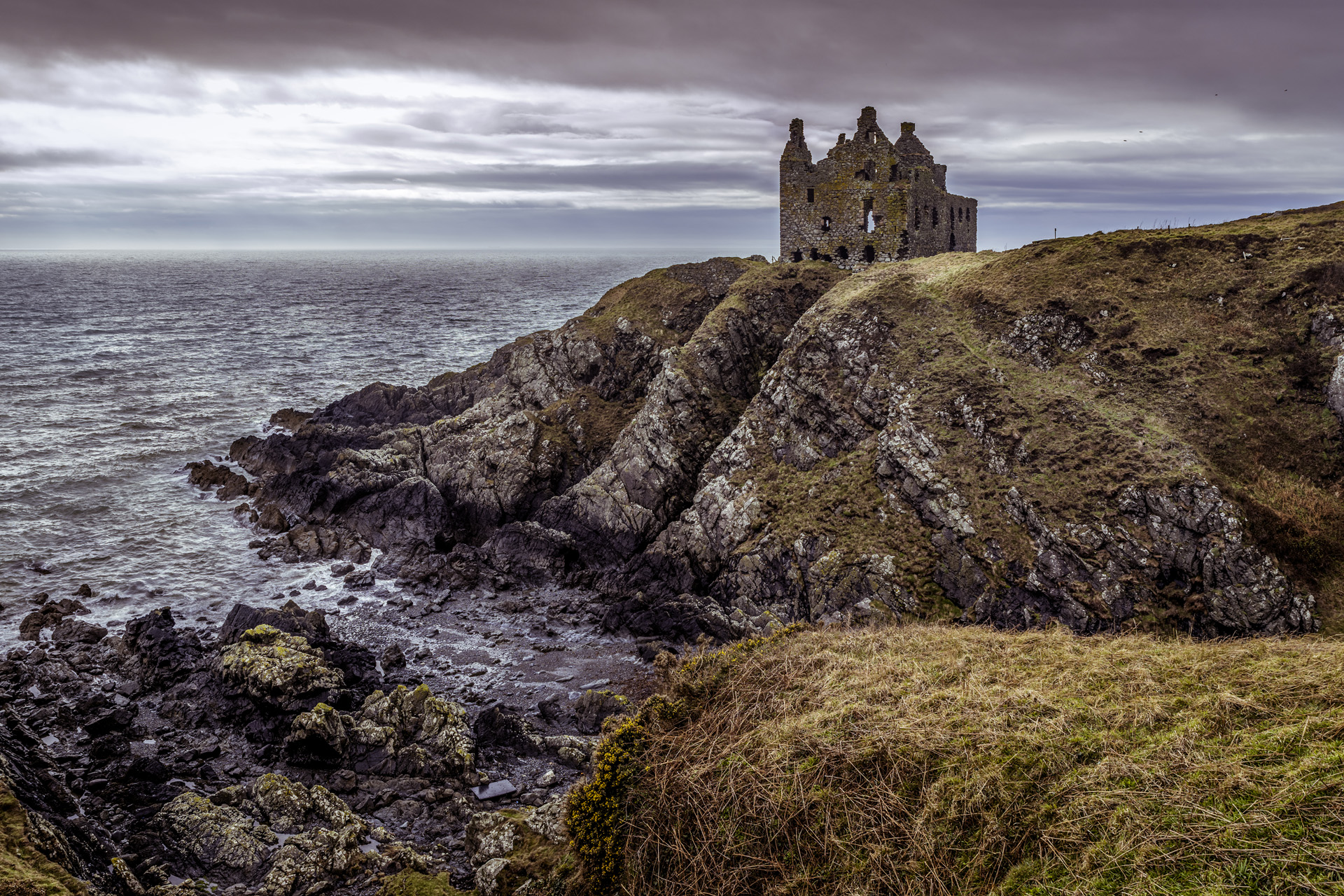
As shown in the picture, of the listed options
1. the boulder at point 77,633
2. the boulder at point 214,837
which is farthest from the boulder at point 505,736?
the boulder at point 77,633

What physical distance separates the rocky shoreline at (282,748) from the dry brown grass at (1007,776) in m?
5.28

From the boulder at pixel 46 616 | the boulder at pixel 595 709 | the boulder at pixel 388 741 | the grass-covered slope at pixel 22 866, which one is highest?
the grass-covered slope at pixel 22 866

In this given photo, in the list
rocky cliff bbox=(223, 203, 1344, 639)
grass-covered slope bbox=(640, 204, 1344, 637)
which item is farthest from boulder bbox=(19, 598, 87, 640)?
grass-covered slope bbox=(640, 204, 1344, 637)

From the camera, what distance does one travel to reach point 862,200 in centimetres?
5094

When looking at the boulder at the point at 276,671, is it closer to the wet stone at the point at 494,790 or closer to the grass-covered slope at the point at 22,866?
the wet stone at the point at 494,790

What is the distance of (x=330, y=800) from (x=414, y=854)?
367 centimetres

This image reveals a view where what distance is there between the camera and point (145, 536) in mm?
37531

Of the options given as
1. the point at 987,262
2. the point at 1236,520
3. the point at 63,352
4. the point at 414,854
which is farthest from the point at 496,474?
the point at 63,352

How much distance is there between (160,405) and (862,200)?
59719mm

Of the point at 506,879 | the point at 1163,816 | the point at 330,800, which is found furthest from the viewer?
the point at 330,800

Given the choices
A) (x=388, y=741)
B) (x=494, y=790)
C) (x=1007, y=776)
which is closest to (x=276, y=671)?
(x=388, y=741)

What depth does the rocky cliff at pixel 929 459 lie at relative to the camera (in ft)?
80.9

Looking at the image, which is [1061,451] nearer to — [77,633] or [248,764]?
[248,764]

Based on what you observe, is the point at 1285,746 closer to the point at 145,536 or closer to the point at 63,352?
the point at 145,536
